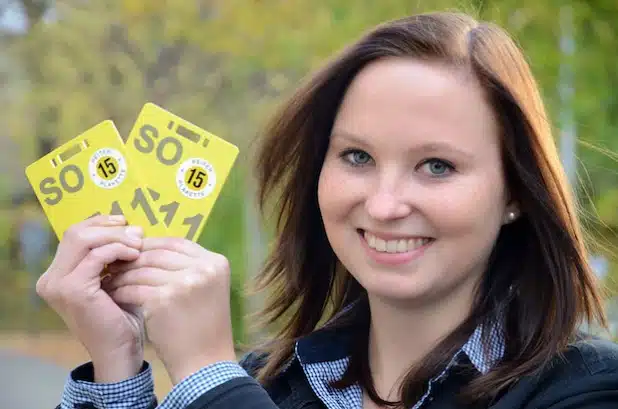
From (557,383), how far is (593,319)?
0.23 metres

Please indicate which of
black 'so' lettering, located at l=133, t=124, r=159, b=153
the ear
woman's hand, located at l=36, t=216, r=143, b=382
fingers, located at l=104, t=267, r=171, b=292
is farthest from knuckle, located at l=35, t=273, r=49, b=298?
the ear

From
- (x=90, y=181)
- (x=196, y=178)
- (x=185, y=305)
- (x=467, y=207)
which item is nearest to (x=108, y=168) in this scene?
(x=90, y=181)

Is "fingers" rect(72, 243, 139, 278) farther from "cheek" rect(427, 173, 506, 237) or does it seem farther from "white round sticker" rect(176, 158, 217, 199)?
"cheek" rect(427, 173, 506, 237)

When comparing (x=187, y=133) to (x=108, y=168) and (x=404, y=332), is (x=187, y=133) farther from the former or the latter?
(x=404, y=332)

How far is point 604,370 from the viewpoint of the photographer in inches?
54.9

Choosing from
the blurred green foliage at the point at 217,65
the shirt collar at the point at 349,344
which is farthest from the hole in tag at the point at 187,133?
the blurred green foliage at the point at 217,65

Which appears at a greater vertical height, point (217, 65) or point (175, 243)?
point (217, 65)

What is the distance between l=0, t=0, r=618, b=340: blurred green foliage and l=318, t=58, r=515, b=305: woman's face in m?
Result: 1.73

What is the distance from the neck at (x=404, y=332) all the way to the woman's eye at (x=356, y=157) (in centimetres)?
22

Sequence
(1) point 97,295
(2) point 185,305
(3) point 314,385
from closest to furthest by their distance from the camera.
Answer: (2) point 185,305
(1) point 97,295
(3) point 314,385

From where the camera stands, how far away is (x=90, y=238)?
1.44 meters

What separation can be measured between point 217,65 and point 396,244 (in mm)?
4431

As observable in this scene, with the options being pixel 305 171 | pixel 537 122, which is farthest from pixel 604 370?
→ pixel 305 171

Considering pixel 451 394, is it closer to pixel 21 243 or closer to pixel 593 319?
pixel 593 319
